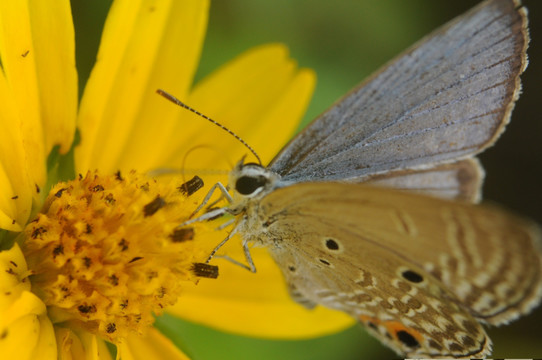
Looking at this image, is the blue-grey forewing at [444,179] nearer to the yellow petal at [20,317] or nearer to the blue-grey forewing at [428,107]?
A: the blue-grey forewing at [428,107]

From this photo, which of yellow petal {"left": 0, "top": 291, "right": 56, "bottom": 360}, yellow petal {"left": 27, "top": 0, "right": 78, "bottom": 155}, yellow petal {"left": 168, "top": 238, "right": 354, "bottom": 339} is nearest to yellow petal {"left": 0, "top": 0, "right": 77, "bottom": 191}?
yellow petal {"left": 27, "top": 0, "right": 78, "bottom": 155}

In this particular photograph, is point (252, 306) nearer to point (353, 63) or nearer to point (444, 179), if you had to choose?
point (444, 179)

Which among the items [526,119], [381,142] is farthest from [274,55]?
[526,119]

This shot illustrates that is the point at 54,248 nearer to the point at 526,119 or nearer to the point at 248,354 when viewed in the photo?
the point at 248,354

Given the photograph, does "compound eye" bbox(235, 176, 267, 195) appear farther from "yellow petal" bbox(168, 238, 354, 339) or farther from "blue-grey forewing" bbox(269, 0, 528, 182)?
"yellow petal" bbox(168, 238, 354, 339)

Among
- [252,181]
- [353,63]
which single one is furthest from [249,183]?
[353,63]
